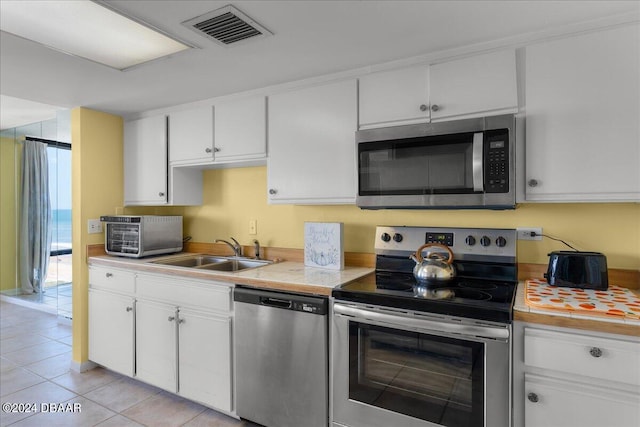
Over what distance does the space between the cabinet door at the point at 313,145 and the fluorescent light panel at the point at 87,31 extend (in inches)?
28.4

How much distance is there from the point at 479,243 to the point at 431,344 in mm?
716

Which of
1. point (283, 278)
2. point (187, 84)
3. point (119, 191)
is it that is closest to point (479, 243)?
point (283, 278)

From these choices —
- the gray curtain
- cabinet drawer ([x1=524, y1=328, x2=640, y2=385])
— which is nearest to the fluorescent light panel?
cabinet drawer ([x1=524, y1=328, x2=640, y2=385])

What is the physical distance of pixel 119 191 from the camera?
10.4 feet

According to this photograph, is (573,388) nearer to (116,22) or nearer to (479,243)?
(479,243)

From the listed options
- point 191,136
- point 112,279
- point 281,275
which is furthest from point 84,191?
point 281,275

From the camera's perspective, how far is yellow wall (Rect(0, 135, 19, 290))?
4824 mm

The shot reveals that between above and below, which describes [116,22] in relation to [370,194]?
above

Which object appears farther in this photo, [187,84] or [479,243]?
[187,84]

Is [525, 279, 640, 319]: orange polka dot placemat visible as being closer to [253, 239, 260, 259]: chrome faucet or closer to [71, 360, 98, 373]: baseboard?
[253, 239, 260, 259]: chrome faucet

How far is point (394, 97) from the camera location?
2045 mm

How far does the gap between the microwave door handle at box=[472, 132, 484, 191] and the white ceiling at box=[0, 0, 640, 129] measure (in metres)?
0.49

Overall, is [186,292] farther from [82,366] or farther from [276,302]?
[82,366]

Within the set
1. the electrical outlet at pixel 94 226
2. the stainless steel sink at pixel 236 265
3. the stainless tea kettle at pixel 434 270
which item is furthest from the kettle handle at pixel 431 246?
the electrical outlet at pixel 94 226
